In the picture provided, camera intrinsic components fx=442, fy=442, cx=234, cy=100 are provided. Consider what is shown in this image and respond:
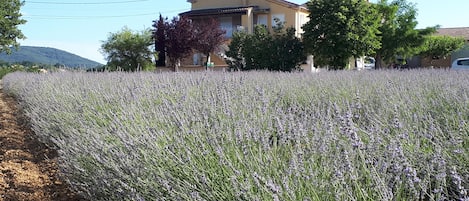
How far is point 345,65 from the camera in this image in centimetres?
1850

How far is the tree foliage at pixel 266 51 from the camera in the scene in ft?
56.4

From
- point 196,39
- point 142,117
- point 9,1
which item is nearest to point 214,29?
point 196,39

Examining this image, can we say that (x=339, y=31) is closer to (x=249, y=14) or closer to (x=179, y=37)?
(x=179, y=37)

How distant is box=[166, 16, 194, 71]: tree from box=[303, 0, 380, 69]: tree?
6698mm


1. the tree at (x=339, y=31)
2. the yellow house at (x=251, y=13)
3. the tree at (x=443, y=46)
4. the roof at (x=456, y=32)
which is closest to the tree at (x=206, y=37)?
the yellow house at (x=251, y=13)

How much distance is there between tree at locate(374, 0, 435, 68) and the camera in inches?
890

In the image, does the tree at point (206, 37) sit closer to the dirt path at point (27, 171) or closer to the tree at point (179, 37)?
the tree at point (179, 37)

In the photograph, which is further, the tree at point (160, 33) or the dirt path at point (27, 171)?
the tree at point (160, 33)

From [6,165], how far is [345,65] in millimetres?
16198

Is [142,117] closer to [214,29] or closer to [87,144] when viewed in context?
[87,144]

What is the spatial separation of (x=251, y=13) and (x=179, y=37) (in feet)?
27.2

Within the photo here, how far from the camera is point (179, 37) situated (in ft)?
73.9

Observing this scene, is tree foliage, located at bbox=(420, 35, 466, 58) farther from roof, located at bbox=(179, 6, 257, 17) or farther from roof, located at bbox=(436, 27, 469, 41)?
roof, located at bbox=(179, 6, 257, 17)

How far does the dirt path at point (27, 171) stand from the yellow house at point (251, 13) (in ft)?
78.0
